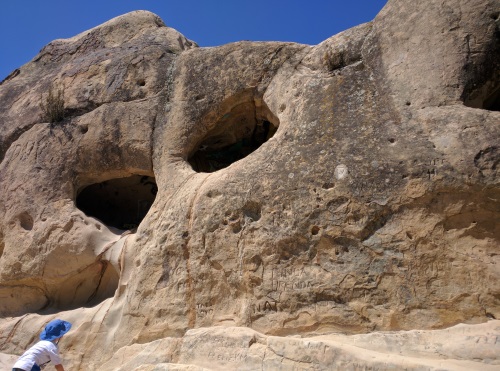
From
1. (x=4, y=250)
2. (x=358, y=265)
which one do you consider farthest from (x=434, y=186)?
(x=4, y=250)

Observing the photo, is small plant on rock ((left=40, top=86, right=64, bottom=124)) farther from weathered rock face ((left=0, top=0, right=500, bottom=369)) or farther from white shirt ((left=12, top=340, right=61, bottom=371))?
white shirt ((left=12, top=340, right=61, bottom=371))

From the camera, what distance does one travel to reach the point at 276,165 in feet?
15.1

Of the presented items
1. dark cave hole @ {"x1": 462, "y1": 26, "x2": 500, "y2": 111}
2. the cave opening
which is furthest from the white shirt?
dark cave hole @ {"x1": 462, "y1": 26, "x2": 500, "y2": 111}

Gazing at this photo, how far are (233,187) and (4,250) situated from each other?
292 cm

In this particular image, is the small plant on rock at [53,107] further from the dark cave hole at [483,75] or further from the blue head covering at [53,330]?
the dark cave hole at [483,75]

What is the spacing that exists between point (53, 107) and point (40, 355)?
3337mm

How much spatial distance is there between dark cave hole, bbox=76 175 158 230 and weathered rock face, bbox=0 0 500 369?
0.03 m

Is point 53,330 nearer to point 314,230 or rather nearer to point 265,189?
point 265,189

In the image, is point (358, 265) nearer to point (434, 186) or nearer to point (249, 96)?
point (434, 186)

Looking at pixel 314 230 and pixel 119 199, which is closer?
pixel 314 230

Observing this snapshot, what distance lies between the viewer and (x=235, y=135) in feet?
20.1

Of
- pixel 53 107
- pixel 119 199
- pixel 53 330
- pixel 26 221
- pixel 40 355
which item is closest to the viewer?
pixel 40 355

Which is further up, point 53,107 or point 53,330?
point 53,107

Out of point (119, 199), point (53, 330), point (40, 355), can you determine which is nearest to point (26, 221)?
point (119, 199)
